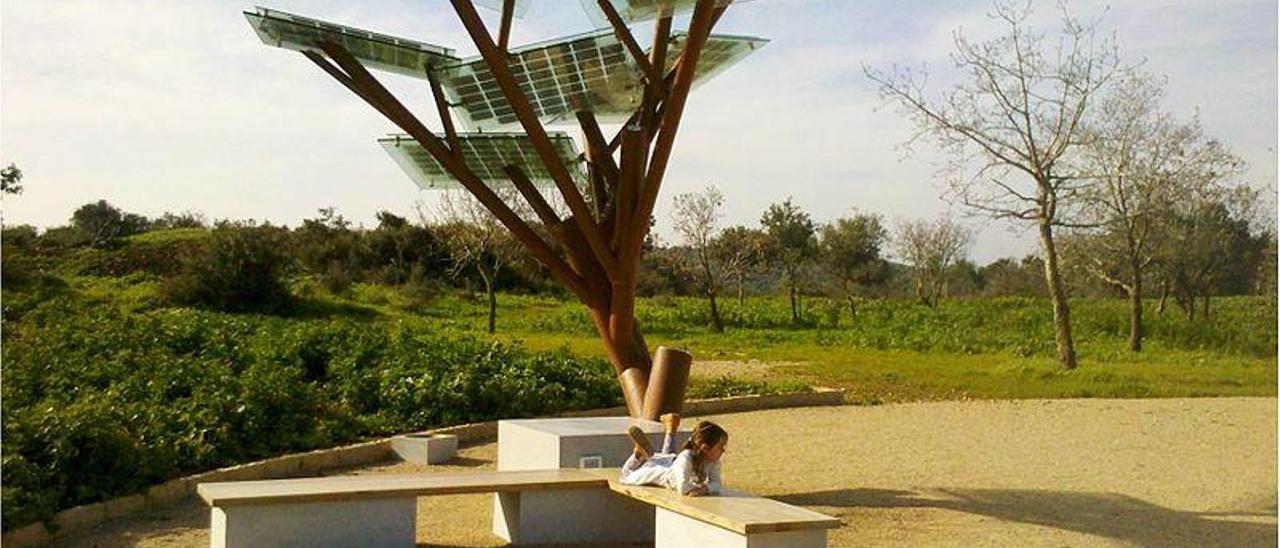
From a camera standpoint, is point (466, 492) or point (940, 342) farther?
point (940, 342)

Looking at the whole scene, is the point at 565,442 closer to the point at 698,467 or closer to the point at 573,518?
the point at 573,518

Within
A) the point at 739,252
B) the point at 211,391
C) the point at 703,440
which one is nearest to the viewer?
the point at 703,440

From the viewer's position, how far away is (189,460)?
9.21 metres

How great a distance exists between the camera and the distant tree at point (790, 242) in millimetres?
31062

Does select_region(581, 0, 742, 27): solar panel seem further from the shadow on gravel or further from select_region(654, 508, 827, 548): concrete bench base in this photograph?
select_region(654, 508, 827, 548): concrete bench base

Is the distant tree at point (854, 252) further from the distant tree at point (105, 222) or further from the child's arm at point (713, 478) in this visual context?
the child's arm at point (713, 478)

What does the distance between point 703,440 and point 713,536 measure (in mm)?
591

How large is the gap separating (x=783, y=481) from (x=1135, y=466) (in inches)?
124

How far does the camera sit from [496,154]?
9867mm

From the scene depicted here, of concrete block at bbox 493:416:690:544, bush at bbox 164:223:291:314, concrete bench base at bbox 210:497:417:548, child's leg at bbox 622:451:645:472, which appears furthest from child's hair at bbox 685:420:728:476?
bush at bbox 164:223:291:314

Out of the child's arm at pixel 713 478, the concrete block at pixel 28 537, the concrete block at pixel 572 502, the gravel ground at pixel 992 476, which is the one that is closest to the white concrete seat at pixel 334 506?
the concrete block at pixel 572 502

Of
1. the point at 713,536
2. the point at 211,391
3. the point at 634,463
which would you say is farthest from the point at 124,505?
the point at 713,536

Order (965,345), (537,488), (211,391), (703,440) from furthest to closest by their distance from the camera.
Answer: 1. (965,345)
2. (211,391)
3. (537,488)
4. (703,440)

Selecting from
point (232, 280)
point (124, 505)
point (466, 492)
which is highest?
point (232, 280)
